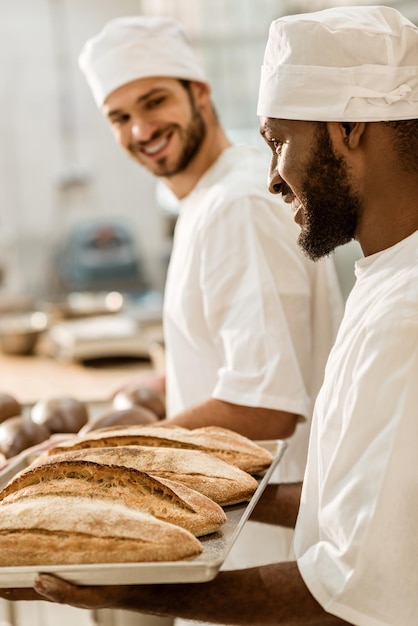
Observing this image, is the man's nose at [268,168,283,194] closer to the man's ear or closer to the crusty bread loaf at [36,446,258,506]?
the man's ear

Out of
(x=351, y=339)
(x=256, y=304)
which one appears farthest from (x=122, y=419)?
(x=351, y=339)

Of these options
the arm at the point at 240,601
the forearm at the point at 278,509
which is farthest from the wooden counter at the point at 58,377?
the arm at the point at 240,601

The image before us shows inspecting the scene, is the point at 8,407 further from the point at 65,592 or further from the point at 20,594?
the point at 65,592

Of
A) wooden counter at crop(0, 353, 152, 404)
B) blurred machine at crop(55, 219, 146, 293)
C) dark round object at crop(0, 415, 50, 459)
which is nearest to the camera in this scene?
dark round object at crop(0, 415, 50, 459)

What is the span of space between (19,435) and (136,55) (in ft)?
3.44

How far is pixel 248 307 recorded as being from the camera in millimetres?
2066

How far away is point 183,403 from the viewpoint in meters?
2.35

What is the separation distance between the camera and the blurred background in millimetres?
8453

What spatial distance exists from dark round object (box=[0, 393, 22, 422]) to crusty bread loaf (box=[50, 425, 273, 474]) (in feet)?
3.04

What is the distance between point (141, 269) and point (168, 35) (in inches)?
249

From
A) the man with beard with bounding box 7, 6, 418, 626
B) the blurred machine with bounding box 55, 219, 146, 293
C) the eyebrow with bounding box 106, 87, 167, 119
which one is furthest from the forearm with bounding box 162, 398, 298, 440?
the blurred machine with bounding box 55, 219, 146, 293

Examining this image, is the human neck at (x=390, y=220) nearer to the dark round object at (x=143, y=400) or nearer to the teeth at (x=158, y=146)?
the teeth at (x=158, y=146)

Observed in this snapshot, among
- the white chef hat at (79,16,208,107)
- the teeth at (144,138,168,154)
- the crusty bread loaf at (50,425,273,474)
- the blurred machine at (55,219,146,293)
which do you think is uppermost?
the white chef hat at (79,16,208,107)

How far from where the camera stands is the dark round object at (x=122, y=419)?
226cm
